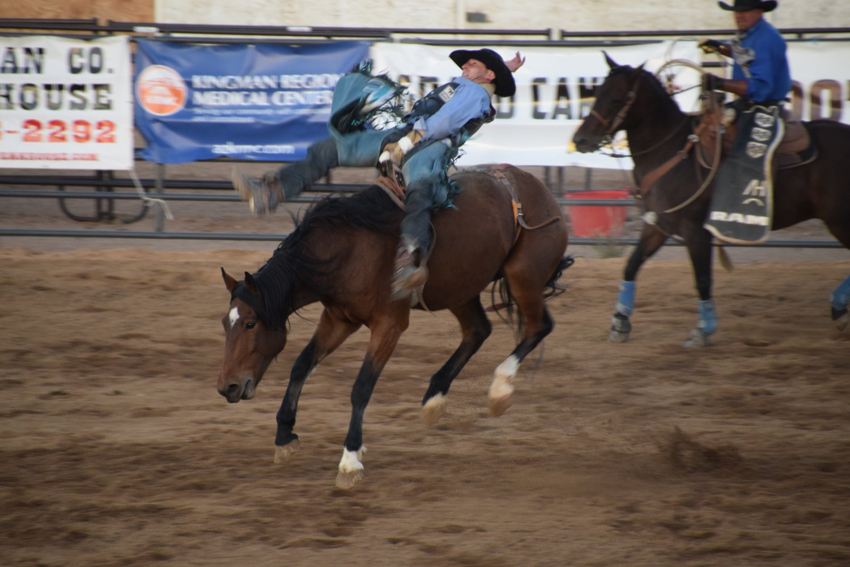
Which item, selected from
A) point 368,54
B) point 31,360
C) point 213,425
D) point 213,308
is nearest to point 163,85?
point 368,54

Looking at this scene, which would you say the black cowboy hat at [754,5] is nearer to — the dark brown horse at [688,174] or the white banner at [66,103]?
the dark brown horse at [688,174]

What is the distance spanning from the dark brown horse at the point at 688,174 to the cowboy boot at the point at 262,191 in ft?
Result: 10.7

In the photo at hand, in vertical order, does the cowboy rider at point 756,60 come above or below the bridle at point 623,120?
above

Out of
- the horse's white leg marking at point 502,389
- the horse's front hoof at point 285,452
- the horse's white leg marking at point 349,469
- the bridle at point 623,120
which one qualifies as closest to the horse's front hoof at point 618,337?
the bridle at point 623,120

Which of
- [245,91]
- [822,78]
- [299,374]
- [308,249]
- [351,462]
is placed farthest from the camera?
[245,91]

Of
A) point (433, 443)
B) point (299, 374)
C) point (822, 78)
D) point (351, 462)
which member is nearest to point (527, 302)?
point (433, 443)

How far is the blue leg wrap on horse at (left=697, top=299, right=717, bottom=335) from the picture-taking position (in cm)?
710

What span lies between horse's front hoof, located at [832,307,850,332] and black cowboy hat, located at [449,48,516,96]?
3.80 m

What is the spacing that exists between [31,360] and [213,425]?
6.64 ft

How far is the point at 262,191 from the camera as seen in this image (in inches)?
186

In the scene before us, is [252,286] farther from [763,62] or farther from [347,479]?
[763,62]

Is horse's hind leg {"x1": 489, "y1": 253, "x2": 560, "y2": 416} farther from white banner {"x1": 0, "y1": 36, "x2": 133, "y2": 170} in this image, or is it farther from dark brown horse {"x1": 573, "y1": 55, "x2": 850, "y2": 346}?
white banner {"x1": 0, "y1": 36, "x2": 133, "y2": 170}

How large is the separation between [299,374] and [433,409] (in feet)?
2.77

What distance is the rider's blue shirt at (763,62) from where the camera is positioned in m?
6.92
